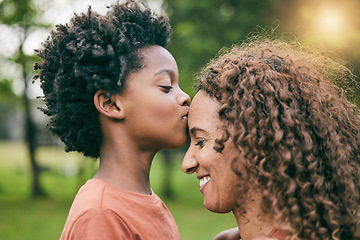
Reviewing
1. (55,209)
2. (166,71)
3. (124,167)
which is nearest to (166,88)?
(166,71)

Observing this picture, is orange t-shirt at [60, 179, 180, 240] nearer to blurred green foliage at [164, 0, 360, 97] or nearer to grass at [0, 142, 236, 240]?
grass at [0, 142, 236, 240]

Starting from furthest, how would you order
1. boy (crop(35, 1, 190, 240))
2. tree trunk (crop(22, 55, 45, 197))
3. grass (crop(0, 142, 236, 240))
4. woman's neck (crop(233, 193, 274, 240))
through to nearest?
tree trunk (crop(22, 55, 45, 197))
grass (crop(0, 142, 236, 240))
boy (crop(35, 1, 190, 240))
woman's neck (crop(233, 193, 274, 240))

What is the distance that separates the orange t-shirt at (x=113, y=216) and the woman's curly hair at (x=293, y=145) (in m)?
0.58

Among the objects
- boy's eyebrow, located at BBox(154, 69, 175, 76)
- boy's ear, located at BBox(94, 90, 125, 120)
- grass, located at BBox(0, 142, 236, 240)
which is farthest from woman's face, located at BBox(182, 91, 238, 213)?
grass, located at BBox(0, 142, 236, 240)

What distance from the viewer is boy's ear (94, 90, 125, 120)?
94.0 inches

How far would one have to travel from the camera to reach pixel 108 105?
2.41 meters

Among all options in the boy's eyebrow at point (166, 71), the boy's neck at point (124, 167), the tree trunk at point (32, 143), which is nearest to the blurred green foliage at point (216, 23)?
the boy's eyebrow at point (166, 71)

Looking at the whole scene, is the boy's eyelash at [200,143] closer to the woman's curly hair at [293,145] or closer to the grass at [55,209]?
the woman's curly hair at [293,145]

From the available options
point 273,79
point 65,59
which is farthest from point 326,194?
point 65,59

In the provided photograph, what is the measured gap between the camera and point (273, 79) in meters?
2.07

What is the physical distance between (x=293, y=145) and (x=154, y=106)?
2.97 feet

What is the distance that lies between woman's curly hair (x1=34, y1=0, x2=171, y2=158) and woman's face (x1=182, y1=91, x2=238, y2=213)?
1.78ft

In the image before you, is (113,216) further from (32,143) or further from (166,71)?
(32,143)

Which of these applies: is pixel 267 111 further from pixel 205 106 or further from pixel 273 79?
pixel 205 106
